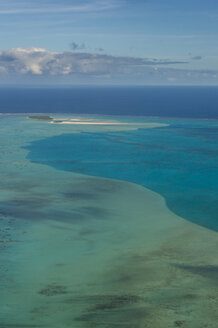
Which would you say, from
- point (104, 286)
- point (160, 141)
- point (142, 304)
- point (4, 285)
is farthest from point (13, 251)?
point (160, 141)

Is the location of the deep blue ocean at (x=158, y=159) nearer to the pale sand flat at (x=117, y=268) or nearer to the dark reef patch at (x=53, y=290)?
the pale sand flat at (x=117, y=268)

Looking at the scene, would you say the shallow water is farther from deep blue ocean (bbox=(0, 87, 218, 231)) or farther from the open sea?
the open sea

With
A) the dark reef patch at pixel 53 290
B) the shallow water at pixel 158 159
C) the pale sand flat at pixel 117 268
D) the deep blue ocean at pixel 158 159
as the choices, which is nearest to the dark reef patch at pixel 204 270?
Answer: the pale sand flat at pixel 117 268

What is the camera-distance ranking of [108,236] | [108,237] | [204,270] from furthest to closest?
1. [108,236]
2. [108,237]
3. [204,270]

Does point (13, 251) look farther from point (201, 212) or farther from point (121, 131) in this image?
point (121, 131)

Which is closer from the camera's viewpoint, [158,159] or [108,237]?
[108,237]

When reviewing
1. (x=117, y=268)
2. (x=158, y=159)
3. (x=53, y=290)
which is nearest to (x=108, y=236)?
(x=117, y=268)

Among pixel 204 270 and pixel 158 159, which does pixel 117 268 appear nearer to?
pixel 204 270
